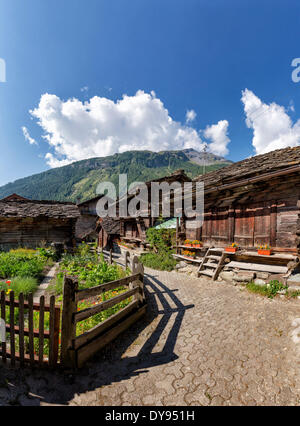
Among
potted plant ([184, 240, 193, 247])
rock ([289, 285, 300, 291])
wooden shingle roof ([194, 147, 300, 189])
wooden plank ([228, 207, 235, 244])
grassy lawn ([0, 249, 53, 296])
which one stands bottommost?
grassy lawn ([0, 249, 53, 296])

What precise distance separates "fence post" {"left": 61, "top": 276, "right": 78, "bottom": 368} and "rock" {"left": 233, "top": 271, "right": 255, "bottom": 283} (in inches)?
216

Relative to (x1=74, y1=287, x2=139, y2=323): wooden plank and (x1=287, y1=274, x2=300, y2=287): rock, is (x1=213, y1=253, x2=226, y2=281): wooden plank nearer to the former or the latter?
(x1=287, y1=274, x2=300, y2=287): rock

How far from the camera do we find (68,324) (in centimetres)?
276

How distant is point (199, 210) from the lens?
892cm

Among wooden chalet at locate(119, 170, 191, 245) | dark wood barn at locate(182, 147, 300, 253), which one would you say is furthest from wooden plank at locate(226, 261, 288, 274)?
wooden chalet at locate(119, 170, 191, 245)

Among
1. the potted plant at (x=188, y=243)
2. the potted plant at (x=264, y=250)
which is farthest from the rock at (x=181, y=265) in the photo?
the potted plant at (x=264, y=250)

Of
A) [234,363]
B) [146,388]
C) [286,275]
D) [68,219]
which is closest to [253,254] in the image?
[286,275]

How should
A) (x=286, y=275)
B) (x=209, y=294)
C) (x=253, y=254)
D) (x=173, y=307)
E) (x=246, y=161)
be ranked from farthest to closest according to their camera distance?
1. (x=246, y=161)
2. (x=253, y=254)
3. (x=209, y=294)
4. (x=286, y=275)
5. (x=173, y=307)

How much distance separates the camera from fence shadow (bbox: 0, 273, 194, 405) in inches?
95.7

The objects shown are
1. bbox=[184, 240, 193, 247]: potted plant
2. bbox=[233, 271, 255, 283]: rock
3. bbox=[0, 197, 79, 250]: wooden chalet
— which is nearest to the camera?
bbox=[233, 271, 255, 283]: rock

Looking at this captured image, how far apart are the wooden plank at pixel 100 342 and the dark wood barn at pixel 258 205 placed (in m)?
5.28

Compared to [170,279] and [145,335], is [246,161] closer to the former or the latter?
[170,279]

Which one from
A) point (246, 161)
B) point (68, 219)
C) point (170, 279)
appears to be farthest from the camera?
point (68, 219)

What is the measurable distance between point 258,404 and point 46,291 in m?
5.99
